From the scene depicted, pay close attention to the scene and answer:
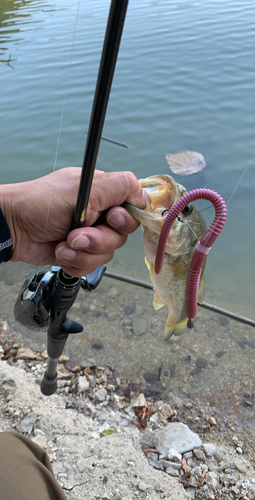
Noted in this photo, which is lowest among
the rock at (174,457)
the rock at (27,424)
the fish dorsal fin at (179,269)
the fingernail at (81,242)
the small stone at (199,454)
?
the small stone at (199,454)

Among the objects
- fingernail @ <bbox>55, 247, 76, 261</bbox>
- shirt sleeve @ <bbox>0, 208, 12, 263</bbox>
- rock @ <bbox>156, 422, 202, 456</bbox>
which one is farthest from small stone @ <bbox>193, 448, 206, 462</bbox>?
shirt sleeve @ <bbox>0, 208, 12, 263</bbox>

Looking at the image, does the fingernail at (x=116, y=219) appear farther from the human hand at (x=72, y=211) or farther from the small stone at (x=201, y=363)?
the small stone at (x=201, y=363)

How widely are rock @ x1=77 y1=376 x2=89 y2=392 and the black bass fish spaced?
1170mm

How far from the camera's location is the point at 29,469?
4.44ft

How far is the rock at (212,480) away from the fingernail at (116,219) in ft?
5.28

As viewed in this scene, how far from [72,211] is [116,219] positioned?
0.68 ft

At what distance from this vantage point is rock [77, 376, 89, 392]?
2588mm

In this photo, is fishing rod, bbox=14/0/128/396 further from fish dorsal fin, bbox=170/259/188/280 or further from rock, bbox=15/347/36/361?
rock, bbox=15/347/36/361

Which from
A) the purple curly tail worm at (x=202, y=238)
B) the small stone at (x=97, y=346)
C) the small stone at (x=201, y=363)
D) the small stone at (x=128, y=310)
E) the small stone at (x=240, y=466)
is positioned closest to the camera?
the purple curly tail worm at (x=202, y=238)

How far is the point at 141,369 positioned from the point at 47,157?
4177 mm

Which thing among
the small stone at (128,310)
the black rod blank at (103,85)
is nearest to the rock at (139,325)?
the small stone at (128,310)

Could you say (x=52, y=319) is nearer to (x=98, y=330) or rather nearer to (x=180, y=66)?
(x=98, y=330)

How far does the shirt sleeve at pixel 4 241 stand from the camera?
153cm

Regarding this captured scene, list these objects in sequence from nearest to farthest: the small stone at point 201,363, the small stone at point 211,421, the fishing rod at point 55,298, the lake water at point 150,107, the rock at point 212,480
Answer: the fishing rod at point 55,298, the rock at point 212,480, the small stone at point 211,421, the small stone at point 201,363, the lake water at point 150,107
